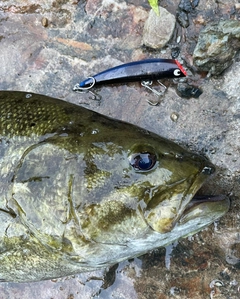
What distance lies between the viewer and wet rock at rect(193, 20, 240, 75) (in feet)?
10.1

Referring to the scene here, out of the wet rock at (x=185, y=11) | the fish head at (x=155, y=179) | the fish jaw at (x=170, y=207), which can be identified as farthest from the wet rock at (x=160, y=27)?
the fish jaw at (x=170, y=207)

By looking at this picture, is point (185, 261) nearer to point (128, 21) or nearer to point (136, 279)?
point (136, 279)

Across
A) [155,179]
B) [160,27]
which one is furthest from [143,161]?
[160,27]

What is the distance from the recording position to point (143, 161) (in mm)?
2553

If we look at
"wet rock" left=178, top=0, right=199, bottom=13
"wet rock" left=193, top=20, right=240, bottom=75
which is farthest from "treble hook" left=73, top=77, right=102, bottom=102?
"wet rock" left=178, top=0, right=199, bottom=13

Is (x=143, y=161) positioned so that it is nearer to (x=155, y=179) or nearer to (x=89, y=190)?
(x=155, y=179)

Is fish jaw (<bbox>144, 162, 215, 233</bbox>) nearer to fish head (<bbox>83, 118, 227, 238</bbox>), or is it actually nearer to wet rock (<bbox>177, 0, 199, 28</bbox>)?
fish head (<bbox>83, 118, 227, 238</bbox>)

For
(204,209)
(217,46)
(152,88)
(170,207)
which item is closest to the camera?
(170,207)

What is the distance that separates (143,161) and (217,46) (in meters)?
1.22

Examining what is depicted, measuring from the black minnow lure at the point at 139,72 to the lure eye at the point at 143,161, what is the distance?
103cm

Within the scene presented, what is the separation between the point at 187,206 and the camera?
2676mm

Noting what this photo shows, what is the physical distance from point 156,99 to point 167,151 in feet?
3.05

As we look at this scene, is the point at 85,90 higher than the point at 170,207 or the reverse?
the reverse

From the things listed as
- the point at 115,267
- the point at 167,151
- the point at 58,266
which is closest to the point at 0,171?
the point at 58,266
